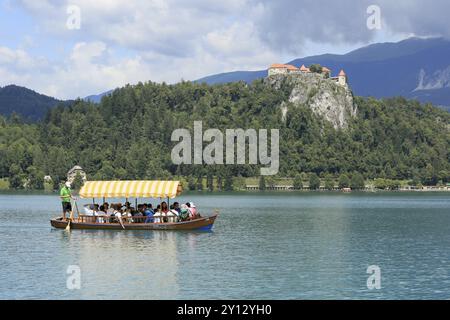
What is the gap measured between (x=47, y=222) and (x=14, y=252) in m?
38.5

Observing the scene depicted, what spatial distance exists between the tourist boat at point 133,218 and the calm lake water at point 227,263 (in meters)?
1.23

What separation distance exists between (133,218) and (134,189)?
331 cm

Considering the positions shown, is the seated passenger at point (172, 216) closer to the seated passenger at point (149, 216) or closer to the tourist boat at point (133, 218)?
the tourist boat at point (133, 218)

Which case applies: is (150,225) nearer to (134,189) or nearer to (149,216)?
(149,216)

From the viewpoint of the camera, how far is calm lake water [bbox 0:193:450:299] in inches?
2002

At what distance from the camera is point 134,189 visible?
9025cm

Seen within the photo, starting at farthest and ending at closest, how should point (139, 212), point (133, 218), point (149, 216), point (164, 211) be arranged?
1. point (139, 212)
2. point (164, 211)
3. point (133, 218)
4. point (149, 216)

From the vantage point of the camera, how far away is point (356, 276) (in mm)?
57219

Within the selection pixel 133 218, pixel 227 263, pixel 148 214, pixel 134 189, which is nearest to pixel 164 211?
pixel 148 214

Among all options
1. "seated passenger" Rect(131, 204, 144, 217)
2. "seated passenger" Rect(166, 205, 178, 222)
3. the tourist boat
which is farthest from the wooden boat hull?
"seated passenger" Rect(131, 204, 144, 217)

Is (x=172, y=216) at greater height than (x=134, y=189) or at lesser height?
lesser

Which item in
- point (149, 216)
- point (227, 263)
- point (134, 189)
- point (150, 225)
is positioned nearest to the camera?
point (227, 263)
